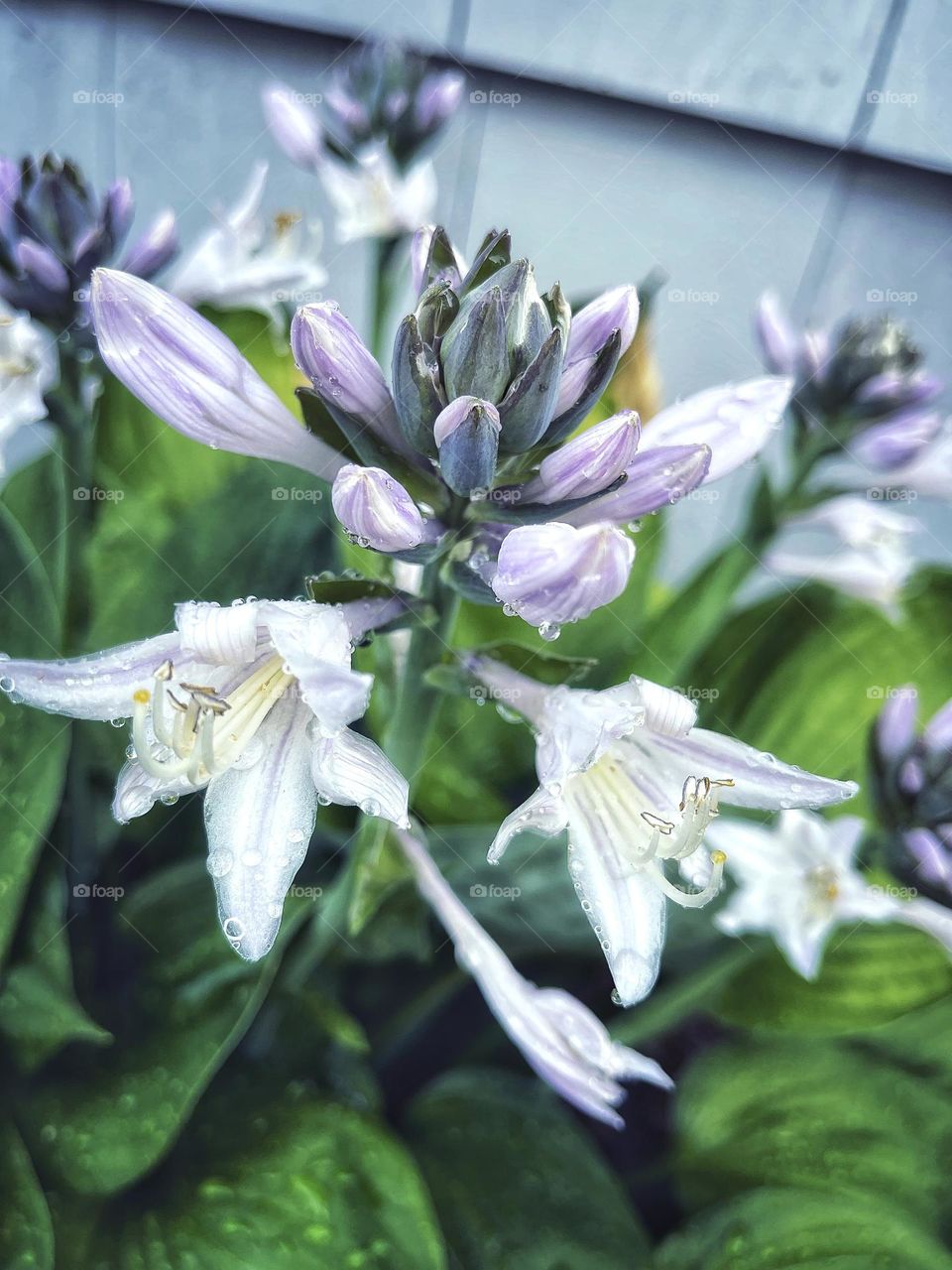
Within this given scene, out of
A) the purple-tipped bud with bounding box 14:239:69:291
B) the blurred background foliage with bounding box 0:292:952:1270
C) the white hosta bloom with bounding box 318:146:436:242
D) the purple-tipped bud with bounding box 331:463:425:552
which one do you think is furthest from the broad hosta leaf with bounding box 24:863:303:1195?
the white hosta bloom with bounding box 318:146:436:242

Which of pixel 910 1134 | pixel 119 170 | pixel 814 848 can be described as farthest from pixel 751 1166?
pixel 119 170

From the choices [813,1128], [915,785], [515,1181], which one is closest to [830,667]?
[915,785]

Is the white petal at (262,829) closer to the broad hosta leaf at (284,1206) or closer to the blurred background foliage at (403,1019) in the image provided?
the blurred background foliage at (403,1019)

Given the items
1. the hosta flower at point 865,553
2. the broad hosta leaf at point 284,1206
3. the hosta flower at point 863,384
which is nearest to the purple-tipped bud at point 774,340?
the hosta flower at point 863,384

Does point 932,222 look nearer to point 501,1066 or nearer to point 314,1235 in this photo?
point 501,1066

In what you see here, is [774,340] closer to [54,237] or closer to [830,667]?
[830,667]
